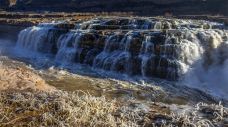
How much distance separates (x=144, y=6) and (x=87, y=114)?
130ft

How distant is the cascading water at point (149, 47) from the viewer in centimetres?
2036

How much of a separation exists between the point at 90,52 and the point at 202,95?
9203mm

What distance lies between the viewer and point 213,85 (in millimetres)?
18703

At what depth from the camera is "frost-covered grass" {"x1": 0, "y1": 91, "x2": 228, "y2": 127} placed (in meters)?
6.55

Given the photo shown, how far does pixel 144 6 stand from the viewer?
45.4 m

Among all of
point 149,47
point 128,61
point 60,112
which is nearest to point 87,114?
point 60,112

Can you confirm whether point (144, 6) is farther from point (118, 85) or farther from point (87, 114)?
point (87, 114)

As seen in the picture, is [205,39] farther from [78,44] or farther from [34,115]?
[34,115]

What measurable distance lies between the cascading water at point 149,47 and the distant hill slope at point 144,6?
48.9ft

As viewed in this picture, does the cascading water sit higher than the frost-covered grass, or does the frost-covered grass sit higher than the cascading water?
the frost-covered grass

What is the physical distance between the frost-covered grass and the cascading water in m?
12.5

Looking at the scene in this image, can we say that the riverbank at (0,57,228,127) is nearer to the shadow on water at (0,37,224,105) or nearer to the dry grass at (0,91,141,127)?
the dry grass at (0,91,141,127)

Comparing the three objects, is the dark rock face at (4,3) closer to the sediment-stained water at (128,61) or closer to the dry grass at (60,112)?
the sediment-stained water at (128,61)

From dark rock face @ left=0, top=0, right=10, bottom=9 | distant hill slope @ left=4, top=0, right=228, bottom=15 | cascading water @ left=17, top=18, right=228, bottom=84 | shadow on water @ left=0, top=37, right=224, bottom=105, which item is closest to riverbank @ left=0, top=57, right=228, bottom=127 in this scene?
shadow on water @ left=0, top=37, right=224, bottom=105
